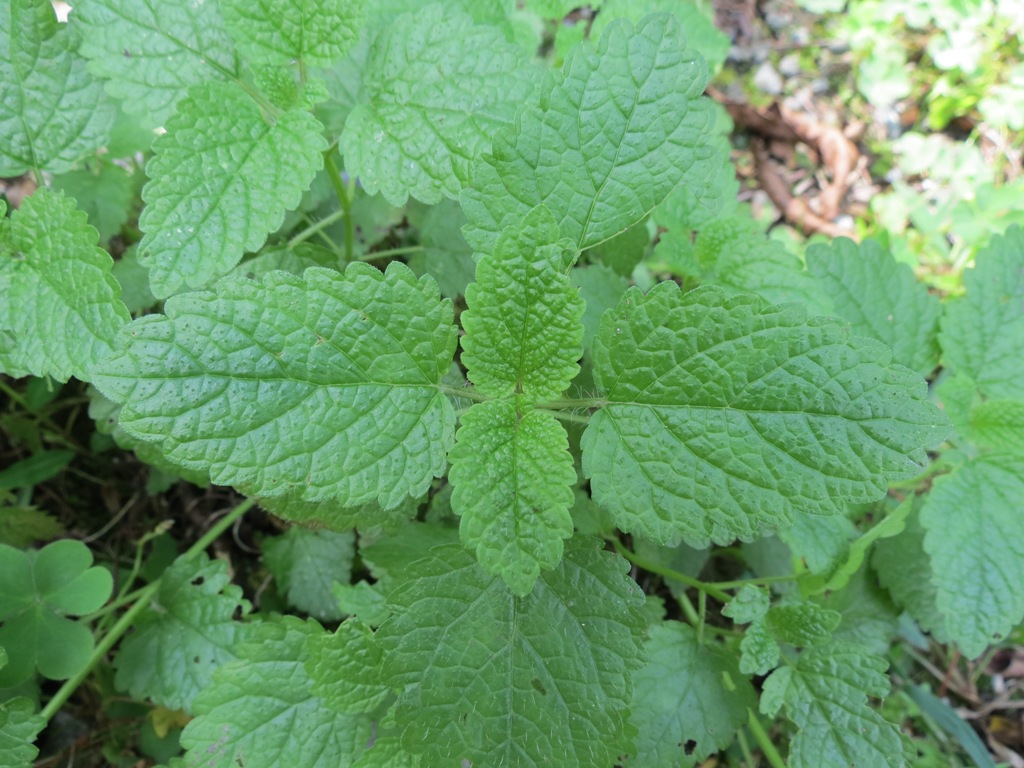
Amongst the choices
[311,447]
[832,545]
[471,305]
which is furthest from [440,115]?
[832,545]

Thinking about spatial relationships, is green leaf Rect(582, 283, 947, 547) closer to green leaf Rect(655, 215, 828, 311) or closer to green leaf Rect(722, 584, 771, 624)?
green leaf Rect(722, 584, 771, 624)

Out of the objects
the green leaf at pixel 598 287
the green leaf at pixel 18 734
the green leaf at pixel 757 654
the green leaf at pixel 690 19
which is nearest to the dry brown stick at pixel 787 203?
the green leaf at pixel 690 19

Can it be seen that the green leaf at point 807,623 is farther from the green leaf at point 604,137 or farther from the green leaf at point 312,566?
the green leaf at point 312,566

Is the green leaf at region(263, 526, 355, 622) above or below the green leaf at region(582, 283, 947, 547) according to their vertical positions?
below

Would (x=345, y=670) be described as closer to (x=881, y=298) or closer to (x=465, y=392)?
(x=465, y=392)

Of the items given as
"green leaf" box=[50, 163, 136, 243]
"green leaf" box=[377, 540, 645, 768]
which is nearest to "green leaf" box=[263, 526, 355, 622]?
"green leaf" box=[377, 540, 645, 768]

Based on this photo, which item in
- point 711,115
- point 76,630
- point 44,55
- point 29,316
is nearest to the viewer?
point 711,115

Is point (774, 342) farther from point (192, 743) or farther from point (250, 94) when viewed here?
A: point (192, 743)

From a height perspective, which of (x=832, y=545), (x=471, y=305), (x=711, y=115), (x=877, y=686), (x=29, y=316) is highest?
(x=711, y=115)
